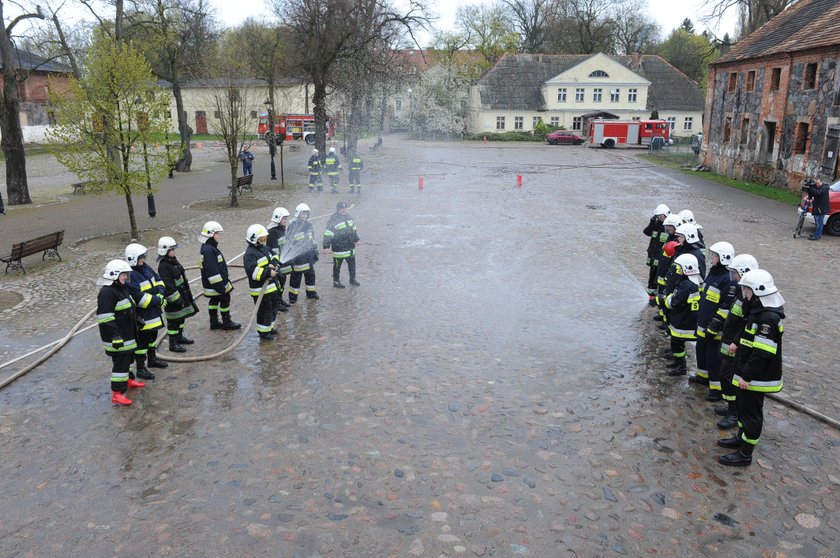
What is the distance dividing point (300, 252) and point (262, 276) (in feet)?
6.16

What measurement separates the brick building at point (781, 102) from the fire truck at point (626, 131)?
17.3 m

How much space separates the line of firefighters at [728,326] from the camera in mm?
5957

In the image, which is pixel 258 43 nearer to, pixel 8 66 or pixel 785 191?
pixel 8 66

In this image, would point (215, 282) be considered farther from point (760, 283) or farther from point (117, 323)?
point (760, 283)

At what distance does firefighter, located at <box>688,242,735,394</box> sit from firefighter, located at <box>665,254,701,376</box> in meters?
0.25

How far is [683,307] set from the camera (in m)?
8.02

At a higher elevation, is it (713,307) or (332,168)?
(332,168)

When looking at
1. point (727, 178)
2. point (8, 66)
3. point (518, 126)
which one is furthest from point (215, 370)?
point (518, 126)

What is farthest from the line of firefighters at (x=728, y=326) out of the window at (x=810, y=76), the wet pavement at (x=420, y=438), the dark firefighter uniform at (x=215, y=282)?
the window at (x=810, y=76)

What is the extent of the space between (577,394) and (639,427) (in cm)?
93

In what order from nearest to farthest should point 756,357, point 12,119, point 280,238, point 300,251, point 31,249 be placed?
point 756,357
point 280,238
point 300,251
point 31,249
point 12,119

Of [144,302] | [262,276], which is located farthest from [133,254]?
[262,276]

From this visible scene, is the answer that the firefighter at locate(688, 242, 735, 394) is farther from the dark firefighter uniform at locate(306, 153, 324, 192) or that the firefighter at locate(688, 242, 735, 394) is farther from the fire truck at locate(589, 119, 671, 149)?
the fire truck at locate(589, 119, 671, 149)

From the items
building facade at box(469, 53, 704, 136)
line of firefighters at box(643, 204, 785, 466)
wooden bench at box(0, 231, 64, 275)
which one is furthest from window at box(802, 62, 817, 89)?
building facade at box(469, 53, 704, 136)
